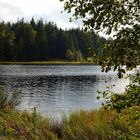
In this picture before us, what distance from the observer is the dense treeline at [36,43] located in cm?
15900

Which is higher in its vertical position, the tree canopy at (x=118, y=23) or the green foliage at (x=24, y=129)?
the tree canopy at (x=118, y=23)

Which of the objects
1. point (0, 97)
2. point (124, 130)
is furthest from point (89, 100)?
point (124, 130)

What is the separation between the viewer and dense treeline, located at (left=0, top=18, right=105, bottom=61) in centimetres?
15900

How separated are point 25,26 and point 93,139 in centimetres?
16319

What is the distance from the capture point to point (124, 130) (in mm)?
13969

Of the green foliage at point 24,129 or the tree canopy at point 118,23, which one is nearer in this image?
the tree canopy at point 118,23

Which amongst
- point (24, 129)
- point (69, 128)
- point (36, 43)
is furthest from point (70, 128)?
point (36, 43)

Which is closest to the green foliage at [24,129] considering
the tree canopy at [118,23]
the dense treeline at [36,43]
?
the tree canopy at [118,23]

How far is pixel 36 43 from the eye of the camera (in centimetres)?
16912

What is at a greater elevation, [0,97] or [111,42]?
[111,42]

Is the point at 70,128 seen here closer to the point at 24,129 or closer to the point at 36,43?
the point at 24,129

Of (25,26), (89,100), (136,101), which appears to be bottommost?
(89,100)

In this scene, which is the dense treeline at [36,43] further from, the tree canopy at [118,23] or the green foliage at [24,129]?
the tree canopy at [118,23]

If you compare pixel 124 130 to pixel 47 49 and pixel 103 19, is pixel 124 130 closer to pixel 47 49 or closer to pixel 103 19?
pixel 103 19
